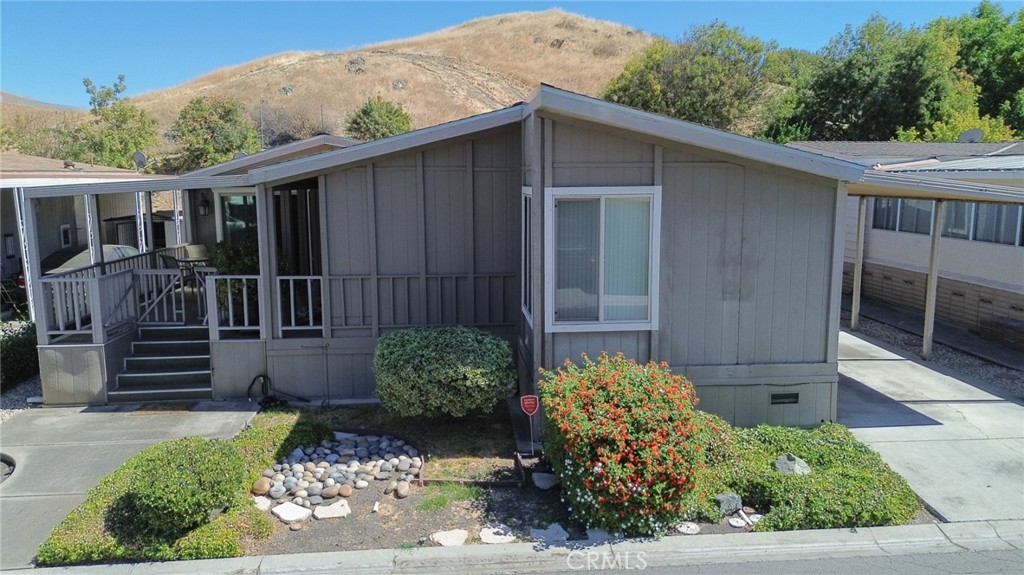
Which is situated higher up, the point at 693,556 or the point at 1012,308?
the point at 1012,308

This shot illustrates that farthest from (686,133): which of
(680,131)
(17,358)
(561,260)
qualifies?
(17,358)

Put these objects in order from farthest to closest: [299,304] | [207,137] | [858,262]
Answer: [207,137]
[858,262]
[299,304]

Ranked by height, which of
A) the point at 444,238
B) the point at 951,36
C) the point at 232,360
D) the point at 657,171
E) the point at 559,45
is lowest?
the point at 232,360

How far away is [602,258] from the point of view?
275 inches

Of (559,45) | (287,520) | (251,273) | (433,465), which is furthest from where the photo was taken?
(559,45)

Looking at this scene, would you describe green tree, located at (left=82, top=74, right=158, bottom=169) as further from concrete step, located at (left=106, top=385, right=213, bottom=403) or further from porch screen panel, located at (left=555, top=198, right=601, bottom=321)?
porch screen panel, located at (left=555, top=198, right=601, bottom=321)

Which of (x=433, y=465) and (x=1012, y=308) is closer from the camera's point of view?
(x=433, y=465)

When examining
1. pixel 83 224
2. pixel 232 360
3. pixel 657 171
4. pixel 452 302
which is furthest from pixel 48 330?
pixel 83 224

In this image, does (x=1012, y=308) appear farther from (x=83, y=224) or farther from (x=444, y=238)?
(x=83, y=224)

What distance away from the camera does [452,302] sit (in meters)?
8.95

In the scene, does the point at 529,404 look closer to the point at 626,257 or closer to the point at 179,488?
the point at 626,257

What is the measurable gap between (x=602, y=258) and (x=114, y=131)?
28.4 m

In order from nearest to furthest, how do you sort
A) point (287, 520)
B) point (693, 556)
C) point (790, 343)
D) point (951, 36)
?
point (693, 556)
point (287, 520)
point (790, 343)
point (951, 36)

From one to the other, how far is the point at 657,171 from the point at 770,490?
124 inches
